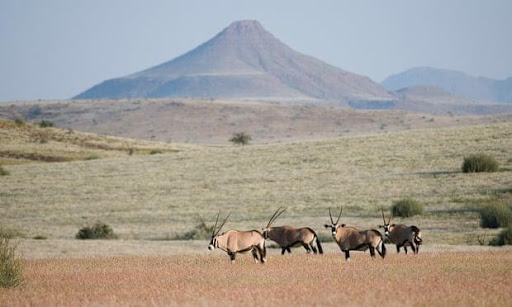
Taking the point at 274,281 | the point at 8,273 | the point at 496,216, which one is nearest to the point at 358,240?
the point at 274,281

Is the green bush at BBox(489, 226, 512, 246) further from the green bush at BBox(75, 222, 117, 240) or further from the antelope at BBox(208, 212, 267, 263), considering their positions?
the green bush at BBox(75, 222, 117, 240)

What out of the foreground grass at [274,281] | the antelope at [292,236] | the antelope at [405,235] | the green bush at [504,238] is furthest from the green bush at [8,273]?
the green bush at [504,238]

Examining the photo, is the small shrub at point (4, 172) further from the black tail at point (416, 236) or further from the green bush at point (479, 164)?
the black tail at point (416, 236)

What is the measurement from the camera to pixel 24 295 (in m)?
14.5

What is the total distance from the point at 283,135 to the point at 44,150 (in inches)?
2383

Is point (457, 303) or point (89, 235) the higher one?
point (457, 303)

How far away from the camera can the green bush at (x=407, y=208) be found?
35562mm

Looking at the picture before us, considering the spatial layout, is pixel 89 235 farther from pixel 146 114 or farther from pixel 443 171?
pixel 146 114

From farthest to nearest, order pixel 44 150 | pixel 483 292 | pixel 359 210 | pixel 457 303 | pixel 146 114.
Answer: pixel 146 114 < pixel 44 150 < pixel 359 210 < pixel 483 292 < pixel 457 303

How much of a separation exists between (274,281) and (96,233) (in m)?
18.9

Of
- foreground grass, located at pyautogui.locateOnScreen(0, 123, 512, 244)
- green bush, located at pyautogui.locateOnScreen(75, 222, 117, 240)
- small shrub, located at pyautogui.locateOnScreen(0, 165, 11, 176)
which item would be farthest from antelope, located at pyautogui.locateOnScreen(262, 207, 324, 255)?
small shrub, located at pyautogui.locateOnScreen(0, 165, 11, 176)

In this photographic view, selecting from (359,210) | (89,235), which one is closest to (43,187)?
(89,235)

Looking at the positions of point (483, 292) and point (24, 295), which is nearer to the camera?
point (483, 292)

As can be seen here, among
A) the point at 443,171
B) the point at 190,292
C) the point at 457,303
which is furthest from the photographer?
the point at 443,171
